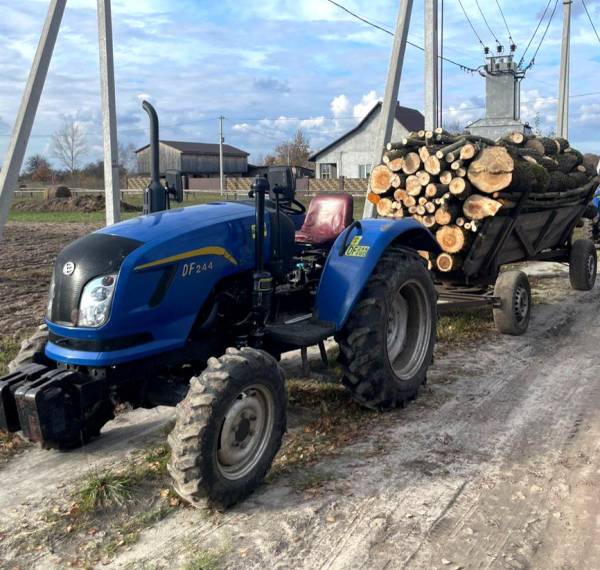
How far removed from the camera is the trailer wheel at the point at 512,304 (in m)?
6.72

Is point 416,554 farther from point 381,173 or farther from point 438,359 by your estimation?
point 381,173

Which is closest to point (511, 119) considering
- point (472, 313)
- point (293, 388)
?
point (472, 313)

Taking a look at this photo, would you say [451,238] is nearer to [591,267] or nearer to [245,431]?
[245,431]

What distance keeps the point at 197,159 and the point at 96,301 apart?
2600 inches

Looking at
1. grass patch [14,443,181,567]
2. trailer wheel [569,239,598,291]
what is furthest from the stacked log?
grass patch [14,443,181,567]

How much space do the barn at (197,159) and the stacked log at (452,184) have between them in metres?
59.4

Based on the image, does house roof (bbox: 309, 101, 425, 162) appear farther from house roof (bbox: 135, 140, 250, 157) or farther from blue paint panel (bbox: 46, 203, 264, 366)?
blue paint panel (bbox: 46, 203, 264, 366)

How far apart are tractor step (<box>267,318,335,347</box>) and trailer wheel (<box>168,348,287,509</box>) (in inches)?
18.4

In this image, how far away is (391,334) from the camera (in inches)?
197

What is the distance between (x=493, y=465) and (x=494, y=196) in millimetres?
3298

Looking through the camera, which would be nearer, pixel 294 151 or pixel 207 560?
pixel 207 560

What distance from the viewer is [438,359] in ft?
19.8

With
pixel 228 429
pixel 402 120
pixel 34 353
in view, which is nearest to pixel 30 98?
pixel 34 353

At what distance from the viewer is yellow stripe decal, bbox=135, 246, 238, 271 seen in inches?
134
